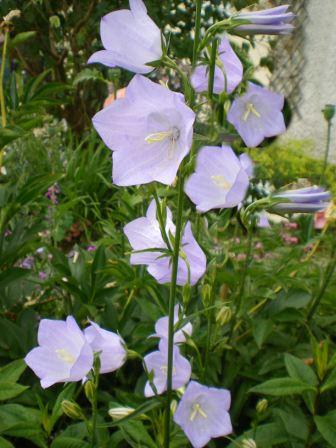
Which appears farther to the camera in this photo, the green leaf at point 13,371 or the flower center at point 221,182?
the green leaf at point 13,371

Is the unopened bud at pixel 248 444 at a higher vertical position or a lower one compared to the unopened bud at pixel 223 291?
higher

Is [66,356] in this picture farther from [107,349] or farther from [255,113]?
[255,113]

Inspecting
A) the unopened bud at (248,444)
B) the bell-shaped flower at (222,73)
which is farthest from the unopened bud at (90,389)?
the bell-shaped flower at (222,73)

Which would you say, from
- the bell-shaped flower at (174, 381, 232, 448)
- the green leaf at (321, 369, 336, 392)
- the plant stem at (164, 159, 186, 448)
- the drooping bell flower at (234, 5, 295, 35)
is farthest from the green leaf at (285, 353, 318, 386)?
the drooping bell flower at (234, 5, 295, 35)

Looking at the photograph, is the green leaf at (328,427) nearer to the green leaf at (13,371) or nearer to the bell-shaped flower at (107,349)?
the bell-shaped flower at (107,349)

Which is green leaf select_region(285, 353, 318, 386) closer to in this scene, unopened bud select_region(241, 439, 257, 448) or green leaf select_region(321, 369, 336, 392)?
green leaf select_region(321, 369, 336, 392)

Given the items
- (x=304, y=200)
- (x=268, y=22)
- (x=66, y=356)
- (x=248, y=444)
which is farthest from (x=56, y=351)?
(x=268, y=22)
